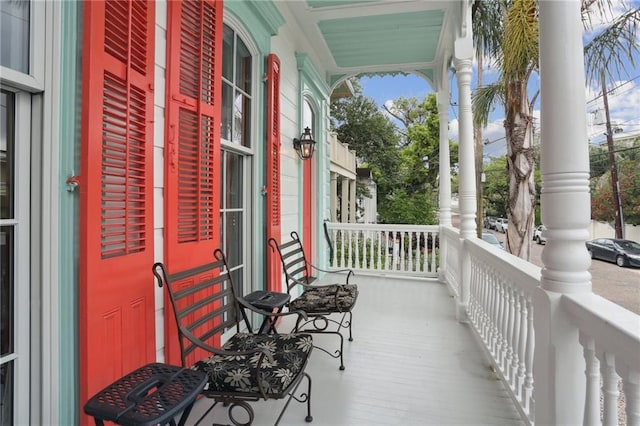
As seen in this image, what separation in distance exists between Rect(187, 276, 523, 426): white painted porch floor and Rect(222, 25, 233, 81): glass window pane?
7.80 feet

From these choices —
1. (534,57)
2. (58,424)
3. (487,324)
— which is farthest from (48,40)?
(534,57)

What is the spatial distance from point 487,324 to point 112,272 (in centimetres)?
272

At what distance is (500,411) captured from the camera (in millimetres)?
1984

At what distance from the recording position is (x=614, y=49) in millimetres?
3547

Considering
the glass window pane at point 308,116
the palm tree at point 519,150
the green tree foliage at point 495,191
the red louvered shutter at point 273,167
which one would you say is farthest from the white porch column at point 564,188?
the green tree foliage at point 495,191

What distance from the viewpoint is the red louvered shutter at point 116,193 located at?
4.19 feet

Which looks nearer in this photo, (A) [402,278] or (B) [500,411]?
(B) [500,411]

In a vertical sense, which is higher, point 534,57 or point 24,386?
point 534,57

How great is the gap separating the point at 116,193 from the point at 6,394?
801 mm

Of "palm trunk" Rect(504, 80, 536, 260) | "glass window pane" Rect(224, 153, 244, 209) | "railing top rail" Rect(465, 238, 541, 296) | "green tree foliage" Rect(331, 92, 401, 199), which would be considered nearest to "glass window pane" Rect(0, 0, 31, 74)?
"glass window pane" Rect(224, 153, 244, 209)

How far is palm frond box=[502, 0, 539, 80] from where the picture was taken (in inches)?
135

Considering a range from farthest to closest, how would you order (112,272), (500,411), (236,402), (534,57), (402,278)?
(402,278) → (534,57) → (500,411) → (236,402) → (112,272)

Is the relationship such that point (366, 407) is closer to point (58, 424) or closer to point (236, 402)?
point (236, 402)

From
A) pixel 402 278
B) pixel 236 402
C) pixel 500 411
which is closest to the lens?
pixel 236 402
